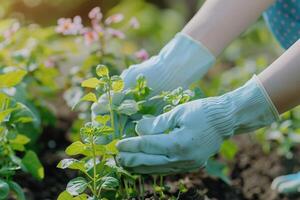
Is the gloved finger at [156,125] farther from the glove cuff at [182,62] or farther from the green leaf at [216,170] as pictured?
the green leaf at [216,170]

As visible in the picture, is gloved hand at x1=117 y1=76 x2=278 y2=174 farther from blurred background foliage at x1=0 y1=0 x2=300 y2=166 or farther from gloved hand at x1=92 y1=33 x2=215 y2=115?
blurred background foliage at x1=0 y1=0 x2=300 y2=166

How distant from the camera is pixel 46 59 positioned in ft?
9.09

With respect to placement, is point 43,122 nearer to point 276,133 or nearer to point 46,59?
point 46,59

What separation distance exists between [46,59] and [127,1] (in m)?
2.21

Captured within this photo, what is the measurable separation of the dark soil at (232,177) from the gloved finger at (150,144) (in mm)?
410

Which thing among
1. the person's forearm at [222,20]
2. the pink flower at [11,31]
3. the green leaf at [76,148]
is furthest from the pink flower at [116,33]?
the green leaf at [76,148]

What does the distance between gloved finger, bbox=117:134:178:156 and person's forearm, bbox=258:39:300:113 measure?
0.27 meters

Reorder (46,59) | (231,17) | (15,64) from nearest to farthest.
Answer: (231,17) < (15,64) < (46,59)

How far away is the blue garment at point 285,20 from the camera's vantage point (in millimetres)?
2625

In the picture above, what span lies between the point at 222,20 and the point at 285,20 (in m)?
0.64

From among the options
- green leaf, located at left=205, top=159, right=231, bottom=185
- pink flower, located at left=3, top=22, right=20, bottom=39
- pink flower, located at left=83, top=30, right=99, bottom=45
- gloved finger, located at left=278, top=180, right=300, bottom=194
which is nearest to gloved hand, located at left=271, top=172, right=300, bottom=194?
gloved finger, located at left=278, top=180, right=300, bottom=194

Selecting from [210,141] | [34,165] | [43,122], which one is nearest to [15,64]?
[43,122]

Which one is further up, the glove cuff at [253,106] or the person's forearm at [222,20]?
the person's forearm at [222,20]

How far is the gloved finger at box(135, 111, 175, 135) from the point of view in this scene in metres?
1.80
